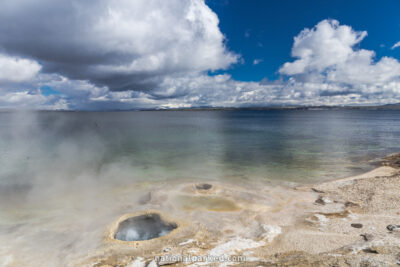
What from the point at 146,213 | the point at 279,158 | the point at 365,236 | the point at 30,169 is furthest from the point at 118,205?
the point at 279,158

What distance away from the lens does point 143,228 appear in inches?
540

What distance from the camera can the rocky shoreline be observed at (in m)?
9.68

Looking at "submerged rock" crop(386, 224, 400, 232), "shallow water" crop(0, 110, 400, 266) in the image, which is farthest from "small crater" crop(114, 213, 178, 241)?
"submerged rock" crop(386, 224, 400, 232)

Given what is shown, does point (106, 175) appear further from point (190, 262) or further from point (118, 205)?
point (190, 262)

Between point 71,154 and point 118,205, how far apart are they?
2653 centimetres

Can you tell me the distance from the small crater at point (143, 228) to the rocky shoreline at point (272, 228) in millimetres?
714

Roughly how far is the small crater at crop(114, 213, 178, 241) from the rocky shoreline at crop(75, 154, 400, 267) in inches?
28.1

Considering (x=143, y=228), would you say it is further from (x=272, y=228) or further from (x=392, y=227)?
(x=392, y=227)

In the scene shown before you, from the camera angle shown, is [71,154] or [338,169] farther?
[71,154]

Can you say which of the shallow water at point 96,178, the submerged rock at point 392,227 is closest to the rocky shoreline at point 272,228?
the submerged rock at point 392,227

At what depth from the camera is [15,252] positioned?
11.1 m

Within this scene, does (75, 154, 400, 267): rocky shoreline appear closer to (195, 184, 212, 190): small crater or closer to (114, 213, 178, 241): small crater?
(195, 184, 212, 190): small crater

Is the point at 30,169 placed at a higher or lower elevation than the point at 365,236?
lower

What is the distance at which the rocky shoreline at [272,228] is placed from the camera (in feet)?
31.8
